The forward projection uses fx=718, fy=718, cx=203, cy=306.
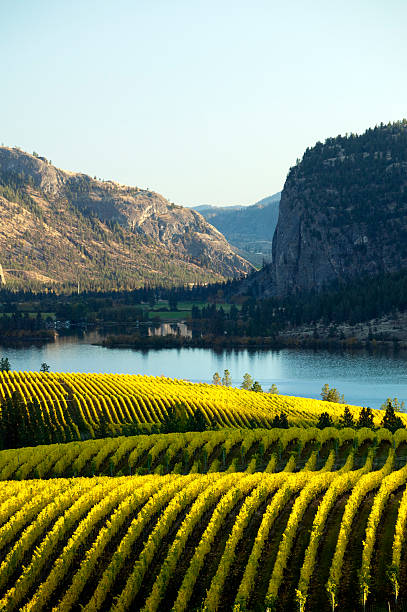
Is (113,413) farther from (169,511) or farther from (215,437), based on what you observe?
(169,511)

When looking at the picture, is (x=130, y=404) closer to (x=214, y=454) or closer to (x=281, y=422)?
(x=281, y=422)

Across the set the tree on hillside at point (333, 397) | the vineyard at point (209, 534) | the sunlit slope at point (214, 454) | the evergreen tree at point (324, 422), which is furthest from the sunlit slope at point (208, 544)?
the tree on hillside at point (333, 397)

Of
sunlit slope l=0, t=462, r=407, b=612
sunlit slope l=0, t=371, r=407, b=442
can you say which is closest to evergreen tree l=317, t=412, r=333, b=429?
sunlit slope l=0, t=371, r=407, b=442

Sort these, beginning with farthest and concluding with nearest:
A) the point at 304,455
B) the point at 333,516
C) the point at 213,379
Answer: the point at 213,379, the point at 304,455, the point at 333,516

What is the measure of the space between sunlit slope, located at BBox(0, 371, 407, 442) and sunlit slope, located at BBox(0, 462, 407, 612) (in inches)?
1760

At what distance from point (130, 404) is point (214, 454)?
141ft

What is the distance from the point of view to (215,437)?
252 ft

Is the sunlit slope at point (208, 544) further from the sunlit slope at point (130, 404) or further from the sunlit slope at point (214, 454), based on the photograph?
the sunlit slope at point (130, 404)

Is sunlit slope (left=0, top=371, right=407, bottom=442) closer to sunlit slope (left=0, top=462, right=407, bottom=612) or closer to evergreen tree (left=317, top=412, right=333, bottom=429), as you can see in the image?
evergreen tree (left=317, top=412, right=333, bottom=429)

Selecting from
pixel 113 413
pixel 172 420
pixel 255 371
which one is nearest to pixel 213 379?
pixel 255 371

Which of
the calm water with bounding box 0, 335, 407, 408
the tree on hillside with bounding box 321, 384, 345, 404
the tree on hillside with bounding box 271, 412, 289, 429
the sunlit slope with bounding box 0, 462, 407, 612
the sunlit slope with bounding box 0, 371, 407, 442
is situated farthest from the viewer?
the calm water with bounding box 0, 335, 407, 408

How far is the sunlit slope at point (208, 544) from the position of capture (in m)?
38.1

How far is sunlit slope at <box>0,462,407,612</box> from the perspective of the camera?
38.1 m

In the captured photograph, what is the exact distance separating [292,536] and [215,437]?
34422mm
